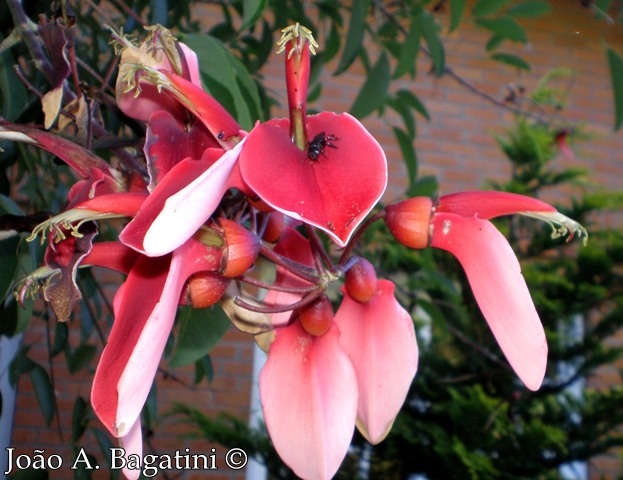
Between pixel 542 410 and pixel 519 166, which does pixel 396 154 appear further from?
pixel 542 410

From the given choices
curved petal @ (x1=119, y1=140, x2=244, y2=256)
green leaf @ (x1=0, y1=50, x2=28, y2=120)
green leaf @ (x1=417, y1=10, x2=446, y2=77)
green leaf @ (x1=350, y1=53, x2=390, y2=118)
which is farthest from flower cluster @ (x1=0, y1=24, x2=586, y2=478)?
green leaf @ (x1=417, y1=10, x2=446, y2=77)

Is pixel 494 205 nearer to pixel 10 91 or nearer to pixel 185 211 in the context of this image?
pixel 185 211

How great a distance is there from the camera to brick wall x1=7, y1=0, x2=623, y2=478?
1892 mm

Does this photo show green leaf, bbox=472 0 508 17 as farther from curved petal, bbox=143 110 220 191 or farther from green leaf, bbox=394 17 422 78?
curved petal, bbox=143 110 220 191

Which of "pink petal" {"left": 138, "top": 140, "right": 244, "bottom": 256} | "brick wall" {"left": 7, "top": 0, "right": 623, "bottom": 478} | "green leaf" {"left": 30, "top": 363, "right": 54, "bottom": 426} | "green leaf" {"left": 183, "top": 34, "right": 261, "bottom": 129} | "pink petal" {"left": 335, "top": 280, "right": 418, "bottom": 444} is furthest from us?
"brick wall" {"left": 7, "top": 0, "right": 623, "bottom": 478}

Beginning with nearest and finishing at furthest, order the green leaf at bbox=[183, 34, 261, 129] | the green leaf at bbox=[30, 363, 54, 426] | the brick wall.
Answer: the green leaf at bbox=[183, 34, 261, 129], the green leaf at bbox=[30, 363, 54, 426], the brick wall

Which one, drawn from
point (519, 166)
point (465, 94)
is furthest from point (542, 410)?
point (465, 94)

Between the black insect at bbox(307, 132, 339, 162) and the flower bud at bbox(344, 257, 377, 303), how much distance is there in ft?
0.24

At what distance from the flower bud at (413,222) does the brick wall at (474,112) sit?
162 cm

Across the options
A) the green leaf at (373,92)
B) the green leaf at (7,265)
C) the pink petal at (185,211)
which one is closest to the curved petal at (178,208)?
the pink petal at (185,211)

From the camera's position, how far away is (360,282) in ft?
1.00

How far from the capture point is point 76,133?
332 mm

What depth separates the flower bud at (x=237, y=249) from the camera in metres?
0.26

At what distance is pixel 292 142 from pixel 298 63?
4 centimetres
